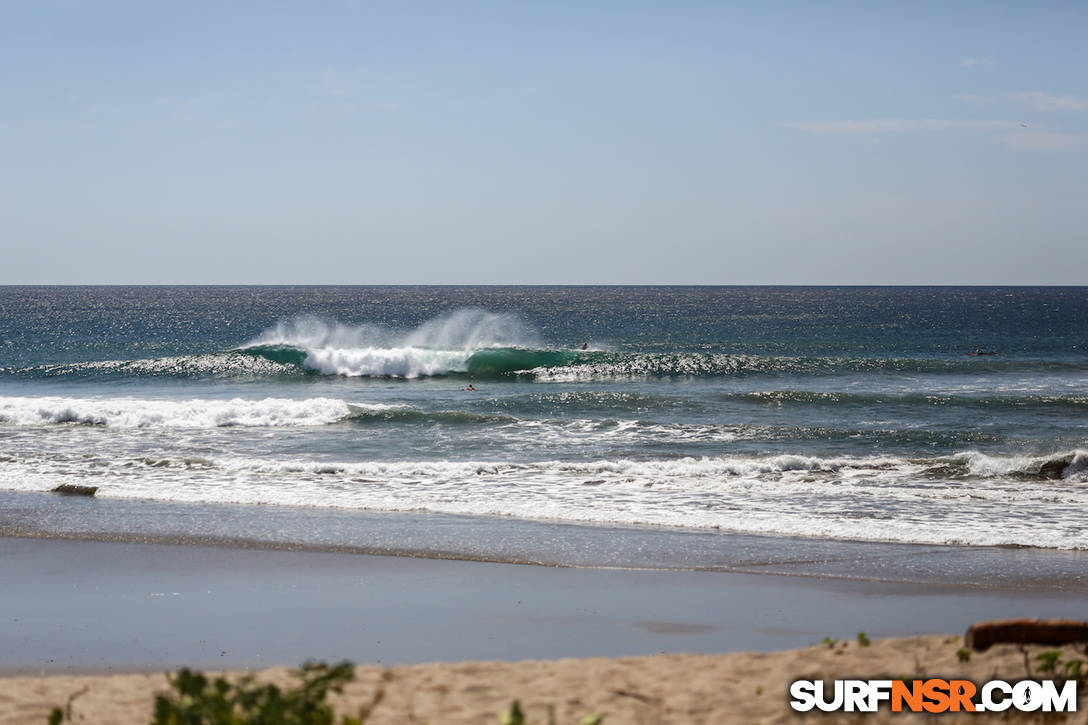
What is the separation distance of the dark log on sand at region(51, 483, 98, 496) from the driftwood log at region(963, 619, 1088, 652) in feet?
43.7

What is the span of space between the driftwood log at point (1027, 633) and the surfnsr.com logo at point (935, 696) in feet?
1.59

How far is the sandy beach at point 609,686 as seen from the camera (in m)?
5.55

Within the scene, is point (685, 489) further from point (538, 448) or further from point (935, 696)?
point (935, 696)

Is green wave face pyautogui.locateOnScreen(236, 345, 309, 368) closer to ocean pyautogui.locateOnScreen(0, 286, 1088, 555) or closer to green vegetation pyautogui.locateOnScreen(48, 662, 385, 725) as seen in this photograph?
ocean pyautogui.locateOnScreen(0, 286, 1088, 555)

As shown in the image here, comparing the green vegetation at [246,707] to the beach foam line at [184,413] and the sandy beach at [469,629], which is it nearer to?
the sandy beach at [469,629]

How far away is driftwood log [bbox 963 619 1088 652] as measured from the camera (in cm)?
605

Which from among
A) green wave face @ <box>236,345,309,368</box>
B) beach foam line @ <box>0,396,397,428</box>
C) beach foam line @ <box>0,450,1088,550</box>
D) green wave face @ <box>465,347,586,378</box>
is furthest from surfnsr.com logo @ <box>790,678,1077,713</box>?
green wave face @ <box>236,345,309,368</box>

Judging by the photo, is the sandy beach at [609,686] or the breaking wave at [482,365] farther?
the breaking wave at [482,365]

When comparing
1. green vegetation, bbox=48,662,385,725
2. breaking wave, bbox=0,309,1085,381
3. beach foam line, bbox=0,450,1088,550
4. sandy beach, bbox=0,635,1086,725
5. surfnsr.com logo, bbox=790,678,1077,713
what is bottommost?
beach foam line, bbox=0,450,1088,550

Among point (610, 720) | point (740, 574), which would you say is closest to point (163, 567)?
point (740, 574)

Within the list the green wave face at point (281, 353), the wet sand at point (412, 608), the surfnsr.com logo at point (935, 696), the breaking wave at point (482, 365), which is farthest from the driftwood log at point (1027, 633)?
the green wave face at point (281, 353)

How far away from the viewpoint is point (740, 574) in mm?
10352

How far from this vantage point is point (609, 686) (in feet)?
20.0

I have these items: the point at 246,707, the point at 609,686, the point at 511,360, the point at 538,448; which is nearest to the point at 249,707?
the point at 246,707
